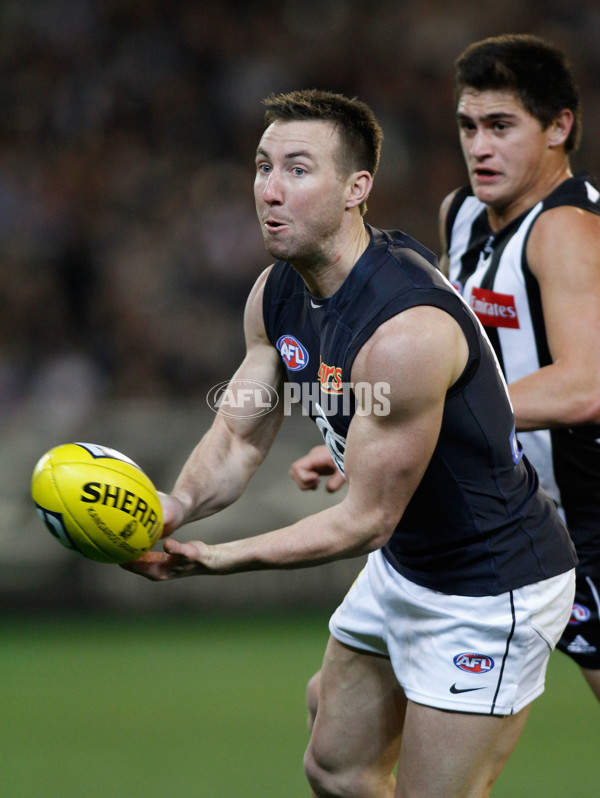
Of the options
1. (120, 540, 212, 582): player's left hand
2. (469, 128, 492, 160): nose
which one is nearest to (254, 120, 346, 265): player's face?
(120, 540, 212, 582): player's left hand

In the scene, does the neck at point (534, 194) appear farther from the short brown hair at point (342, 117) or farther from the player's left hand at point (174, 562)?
the player's left hand at point (174, 562)

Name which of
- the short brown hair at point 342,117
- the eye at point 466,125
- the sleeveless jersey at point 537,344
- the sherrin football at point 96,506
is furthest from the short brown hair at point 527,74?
the sherrin football at point 96,506

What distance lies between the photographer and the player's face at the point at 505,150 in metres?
4.12

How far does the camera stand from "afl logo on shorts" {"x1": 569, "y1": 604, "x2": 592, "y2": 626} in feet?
13.2

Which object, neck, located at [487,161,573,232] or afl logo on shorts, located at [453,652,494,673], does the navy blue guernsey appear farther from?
neck, located at [487,161,573,232]

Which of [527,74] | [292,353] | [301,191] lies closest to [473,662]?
[292,353]

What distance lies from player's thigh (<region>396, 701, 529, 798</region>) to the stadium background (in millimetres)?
2286

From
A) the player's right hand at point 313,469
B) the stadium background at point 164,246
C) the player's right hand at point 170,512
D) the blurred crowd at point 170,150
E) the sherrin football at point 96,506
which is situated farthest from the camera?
the blurred crowd at point 170,150

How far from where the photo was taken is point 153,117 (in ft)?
35.9

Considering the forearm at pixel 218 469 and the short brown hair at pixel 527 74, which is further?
the short brown hair at pixel 527 74

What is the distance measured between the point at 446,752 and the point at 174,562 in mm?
953

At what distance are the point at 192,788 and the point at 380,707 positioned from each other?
1549mm

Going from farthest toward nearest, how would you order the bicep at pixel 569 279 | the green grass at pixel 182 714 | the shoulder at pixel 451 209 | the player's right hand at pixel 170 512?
the green grass at pixel 182 714
the shoulder at pixel 451 209
the bicep at pixel 569 279
the player's right hand at pixel 170 512

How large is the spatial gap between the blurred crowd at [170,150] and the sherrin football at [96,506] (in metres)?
6.03
